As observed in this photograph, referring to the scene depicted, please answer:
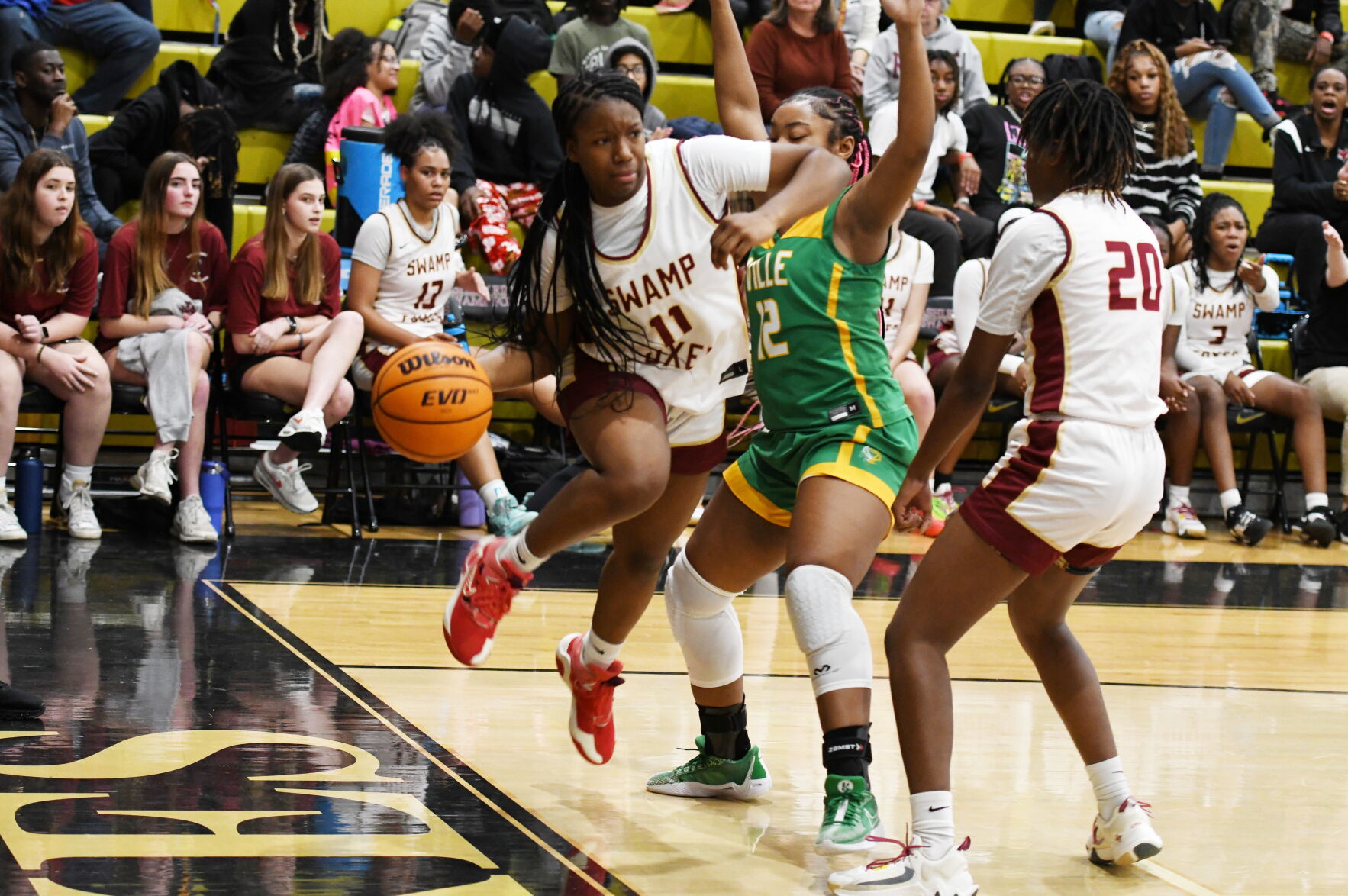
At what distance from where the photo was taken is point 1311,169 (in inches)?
367

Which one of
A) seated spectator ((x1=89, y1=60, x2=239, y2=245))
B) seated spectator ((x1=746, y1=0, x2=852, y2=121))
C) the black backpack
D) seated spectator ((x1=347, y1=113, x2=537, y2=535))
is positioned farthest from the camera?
the black backpack

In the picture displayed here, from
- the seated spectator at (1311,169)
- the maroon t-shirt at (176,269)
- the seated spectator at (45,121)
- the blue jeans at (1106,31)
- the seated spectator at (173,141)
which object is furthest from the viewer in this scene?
the blue jeans at (1106,31)

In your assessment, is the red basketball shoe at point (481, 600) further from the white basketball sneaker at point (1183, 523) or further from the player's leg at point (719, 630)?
the white basketball sneaker at point (1183, 523)

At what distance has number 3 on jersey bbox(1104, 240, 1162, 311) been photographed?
287 cm

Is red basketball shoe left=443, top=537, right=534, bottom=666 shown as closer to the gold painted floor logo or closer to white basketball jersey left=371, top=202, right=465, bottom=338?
the gold painted floor logo

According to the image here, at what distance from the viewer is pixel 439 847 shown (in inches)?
112

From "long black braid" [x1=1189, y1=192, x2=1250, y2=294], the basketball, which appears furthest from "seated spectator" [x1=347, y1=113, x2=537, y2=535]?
"long black braid" [x1=1189, y1=192, x2=1250, y2=294]

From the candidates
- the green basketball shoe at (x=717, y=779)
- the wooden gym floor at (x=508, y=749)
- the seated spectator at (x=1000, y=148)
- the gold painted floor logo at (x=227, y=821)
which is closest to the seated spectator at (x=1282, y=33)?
the seated spectator at (x=1000, y=148)

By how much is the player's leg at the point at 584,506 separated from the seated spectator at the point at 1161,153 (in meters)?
6.07

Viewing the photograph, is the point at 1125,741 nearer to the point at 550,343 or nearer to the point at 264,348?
the point at 550,343

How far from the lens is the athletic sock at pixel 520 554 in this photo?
136 inches

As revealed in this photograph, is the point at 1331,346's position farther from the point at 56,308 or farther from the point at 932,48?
the point at 56,308

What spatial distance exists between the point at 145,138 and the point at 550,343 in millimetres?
5190

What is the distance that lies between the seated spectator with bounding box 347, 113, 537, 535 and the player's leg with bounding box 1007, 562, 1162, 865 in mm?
3913
